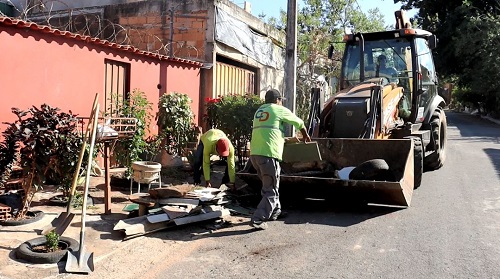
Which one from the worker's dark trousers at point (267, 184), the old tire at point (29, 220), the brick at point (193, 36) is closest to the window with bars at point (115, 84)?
the old tire at point (29, 220)

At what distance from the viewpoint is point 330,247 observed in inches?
205

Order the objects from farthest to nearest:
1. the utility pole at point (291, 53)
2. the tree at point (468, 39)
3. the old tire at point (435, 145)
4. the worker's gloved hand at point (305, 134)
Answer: the tree at point (468, 39) → the utility pole at point (291, 53) → the old tire at point (435, 145) → the worker's gloved hand at point (305, 134)

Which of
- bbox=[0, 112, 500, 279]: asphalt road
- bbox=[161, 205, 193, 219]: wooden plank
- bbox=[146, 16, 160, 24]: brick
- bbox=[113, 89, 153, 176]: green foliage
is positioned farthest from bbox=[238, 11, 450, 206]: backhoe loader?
bbox=[146, 16, 160, 24]: brick

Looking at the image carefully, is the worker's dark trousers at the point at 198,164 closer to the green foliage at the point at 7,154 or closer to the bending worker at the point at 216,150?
the bending worker at the point at 216,150

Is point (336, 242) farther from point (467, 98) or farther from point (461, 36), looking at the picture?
point (467, 98)

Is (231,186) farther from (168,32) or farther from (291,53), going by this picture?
(168,32)

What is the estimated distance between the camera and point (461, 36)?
25531mm

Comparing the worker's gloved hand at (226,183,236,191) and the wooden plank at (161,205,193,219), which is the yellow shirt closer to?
the worker's gloved hand at (226,183,236,191)

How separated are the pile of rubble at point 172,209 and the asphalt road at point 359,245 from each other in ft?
0.68

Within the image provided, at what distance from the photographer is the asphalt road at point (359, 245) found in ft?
14.8

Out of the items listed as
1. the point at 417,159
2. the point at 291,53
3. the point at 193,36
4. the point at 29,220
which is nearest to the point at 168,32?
the point at 193,36

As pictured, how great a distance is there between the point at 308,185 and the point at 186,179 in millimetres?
2971

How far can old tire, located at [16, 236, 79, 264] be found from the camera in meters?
4.48

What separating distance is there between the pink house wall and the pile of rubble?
102 inches
